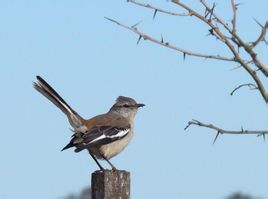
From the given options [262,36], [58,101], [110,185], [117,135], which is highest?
[58,101]

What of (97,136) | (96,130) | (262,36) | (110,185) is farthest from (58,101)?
(262,36)

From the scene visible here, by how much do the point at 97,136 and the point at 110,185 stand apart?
3.82 metres

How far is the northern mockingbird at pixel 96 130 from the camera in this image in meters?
7.77

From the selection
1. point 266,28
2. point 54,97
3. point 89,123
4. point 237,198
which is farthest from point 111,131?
point 237,198

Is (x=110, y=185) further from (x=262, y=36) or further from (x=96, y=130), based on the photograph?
(x=96, y=130)

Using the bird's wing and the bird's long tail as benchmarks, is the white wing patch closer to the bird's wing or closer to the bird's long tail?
the bird's wing

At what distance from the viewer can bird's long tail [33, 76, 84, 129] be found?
8312 mm

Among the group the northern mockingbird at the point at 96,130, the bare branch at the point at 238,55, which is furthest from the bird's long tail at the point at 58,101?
the bare branch at the point at 238,55

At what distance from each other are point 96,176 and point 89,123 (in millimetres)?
4147

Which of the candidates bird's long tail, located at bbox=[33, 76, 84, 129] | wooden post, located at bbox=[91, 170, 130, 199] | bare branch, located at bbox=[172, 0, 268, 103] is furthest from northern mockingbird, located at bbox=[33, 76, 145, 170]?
bare branch, located at bbox=[172, 0, 268, 103]

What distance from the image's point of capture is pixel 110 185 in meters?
4.18

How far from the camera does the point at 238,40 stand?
2998 millimetres

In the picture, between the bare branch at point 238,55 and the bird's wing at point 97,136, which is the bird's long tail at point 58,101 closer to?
the bird's wing at point 97,136

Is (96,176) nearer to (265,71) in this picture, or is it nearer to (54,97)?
(265,71)
